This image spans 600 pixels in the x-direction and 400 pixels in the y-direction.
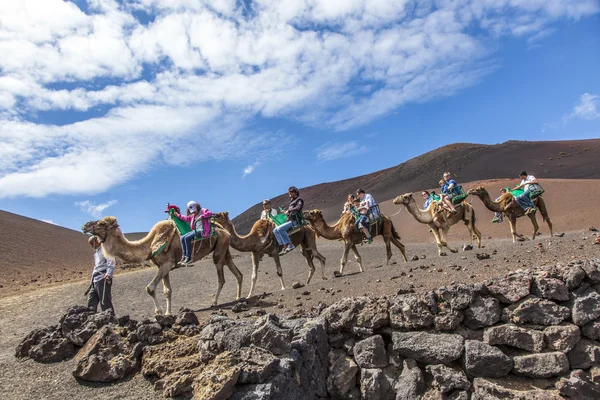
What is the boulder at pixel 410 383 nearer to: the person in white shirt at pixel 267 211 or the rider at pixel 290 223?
the rider at pixel 290 223

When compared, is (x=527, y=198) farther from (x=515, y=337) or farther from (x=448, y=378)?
(x=448, y=378)

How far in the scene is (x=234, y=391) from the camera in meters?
5.21

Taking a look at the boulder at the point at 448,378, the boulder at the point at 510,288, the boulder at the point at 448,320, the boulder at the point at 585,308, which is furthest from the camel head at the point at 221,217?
the boulder at the point at 585,308

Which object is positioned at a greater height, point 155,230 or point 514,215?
point 155,230

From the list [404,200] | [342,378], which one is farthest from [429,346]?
[404,200]

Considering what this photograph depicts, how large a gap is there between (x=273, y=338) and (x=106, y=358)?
257 cm

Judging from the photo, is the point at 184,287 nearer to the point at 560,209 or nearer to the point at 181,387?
the point at 181,387

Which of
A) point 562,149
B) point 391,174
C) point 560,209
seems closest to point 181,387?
point 560,209

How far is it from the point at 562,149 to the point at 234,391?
61.7m

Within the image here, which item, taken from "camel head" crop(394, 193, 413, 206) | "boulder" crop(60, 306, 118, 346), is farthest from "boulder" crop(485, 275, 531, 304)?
"camel head" crop(394, 193, 413, 206)

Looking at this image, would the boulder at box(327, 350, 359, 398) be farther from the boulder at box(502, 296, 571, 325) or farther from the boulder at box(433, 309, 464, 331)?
the boulder at box(502, 296, 571, 325)

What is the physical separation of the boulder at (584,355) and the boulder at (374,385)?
2.57m

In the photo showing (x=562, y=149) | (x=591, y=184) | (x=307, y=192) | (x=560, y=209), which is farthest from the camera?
(x=307, y=192)

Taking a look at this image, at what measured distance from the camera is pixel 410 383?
6.02 m
